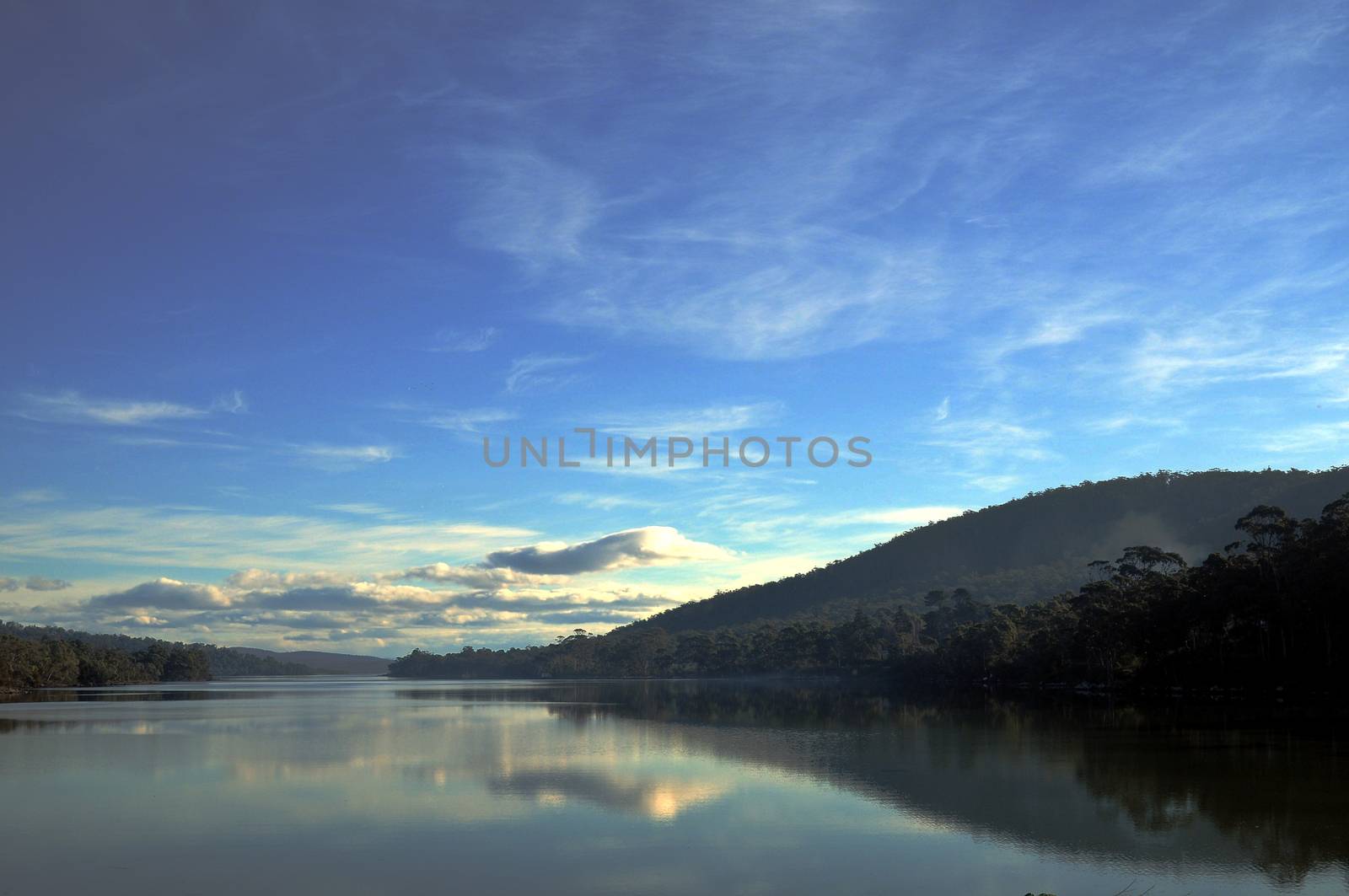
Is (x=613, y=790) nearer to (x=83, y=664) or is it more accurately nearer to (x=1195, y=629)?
(x=1195, y=629)

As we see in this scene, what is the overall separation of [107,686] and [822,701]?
409ft

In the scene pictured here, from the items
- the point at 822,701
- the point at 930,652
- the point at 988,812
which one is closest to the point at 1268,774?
the point at 988,812

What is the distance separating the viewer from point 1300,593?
63906 millimetres

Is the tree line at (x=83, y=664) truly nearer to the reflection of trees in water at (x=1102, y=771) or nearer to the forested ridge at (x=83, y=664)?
the forested ridge at (x=83, y=664)

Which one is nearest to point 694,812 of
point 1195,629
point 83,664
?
point 1195,629

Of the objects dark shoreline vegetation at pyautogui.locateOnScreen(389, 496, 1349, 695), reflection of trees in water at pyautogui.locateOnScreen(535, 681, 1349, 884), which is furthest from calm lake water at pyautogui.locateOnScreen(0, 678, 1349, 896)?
dark shoreline vegetation at pyautogui.locateOnScreen(389, 496, 1349, 695)

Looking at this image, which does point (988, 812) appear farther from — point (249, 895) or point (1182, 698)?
point (1182, 698)

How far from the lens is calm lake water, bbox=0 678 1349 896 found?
18.0 metres

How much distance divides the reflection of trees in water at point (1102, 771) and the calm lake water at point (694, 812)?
150 mm

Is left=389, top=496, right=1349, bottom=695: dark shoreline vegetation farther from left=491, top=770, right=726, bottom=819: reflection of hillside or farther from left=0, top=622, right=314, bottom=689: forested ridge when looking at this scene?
left=0, top=622, right=314, bottom=689: forested ridge

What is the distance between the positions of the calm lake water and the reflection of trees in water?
0.15m

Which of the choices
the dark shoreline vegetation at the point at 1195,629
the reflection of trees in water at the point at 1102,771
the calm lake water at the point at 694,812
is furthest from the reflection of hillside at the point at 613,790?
the dark shoreline vegetation at the point at 1195,629

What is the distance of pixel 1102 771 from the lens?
3055cm

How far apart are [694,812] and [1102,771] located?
43.4 ft
